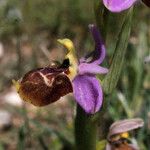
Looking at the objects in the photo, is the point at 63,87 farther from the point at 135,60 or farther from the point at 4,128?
the point at 4,128

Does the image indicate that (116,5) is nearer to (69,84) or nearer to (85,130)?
(69,84)

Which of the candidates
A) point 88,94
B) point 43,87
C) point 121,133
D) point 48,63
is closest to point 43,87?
point 43,87

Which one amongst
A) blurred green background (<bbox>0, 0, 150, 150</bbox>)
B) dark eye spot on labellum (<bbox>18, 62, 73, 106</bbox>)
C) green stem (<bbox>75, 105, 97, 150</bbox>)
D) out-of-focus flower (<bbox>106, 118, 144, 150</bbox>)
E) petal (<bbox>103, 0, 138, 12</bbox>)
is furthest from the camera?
blurred green background (<bbox>0, 0, 150, 150</bbox>)

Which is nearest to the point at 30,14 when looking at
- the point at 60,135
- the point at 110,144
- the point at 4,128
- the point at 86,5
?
the point at 86,5

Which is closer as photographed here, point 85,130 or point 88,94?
point 88,94

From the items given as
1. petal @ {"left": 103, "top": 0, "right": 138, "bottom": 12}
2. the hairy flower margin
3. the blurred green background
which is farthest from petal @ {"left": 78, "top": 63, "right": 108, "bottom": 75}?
petal @ {"left": 103, "top": 0, "right": 138, "bottom": 12}

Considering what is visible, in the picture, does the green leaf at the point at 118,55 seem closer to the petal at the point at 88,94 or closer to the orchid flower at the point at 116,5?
the petal at the point at 88,94

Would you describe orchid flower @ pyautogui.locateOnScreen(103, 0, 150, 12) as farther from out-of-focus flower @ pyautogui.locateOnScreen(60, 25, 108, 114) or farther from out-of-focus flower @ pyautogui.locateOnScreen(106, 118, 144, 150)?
out-of-focus flower @ pyautogui.locateOnScreen(106, 118, 144, 150)
